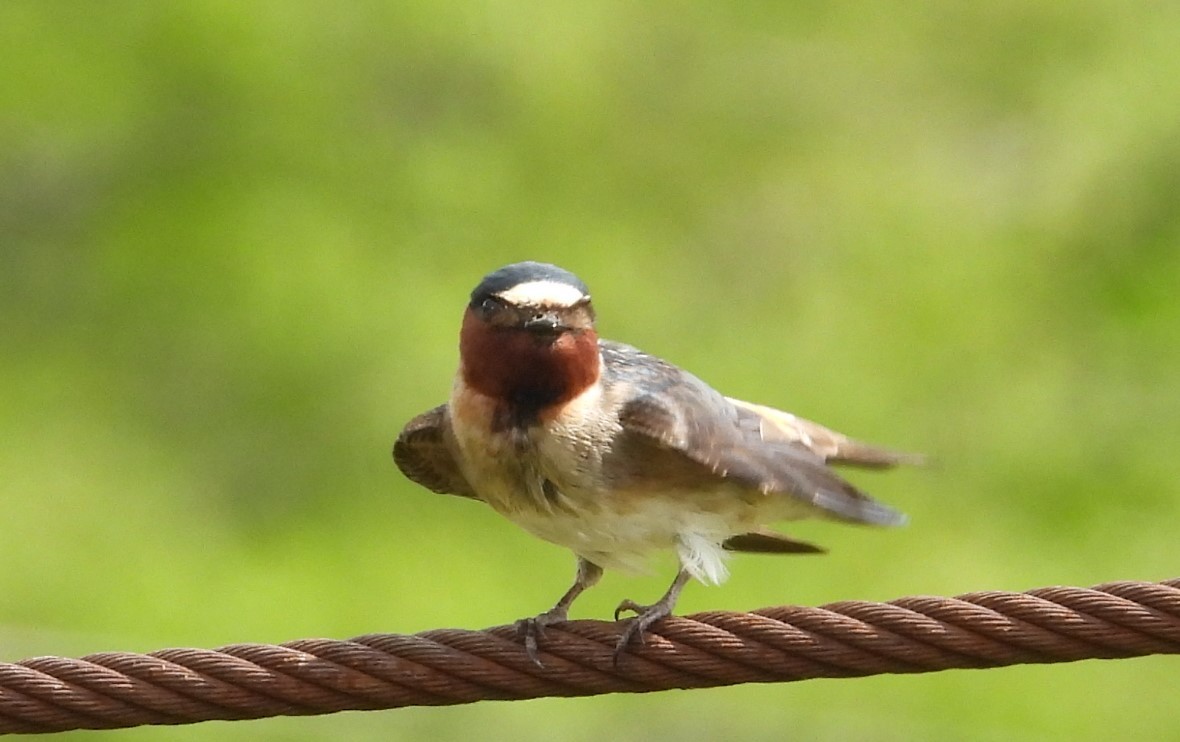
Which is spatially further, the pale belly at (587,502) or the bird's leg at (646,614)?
the pale belly at (587,502)

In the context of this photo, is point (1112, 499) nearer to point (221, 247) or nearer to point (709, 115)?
point (709, 115)

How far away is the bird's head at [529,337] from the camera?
444 cm

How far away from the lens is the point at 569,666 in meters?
3.80

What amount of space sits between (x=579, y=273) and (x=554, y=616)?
7.56 metres

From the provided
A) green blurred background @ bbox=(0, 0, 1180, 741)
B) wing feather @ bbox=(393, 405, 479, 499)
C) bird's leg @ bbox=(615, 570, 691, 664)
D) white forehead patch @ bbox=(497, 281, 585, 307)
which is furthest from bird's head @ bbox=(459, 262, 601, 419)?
green blurred background @ bbox=(0, 0, 1180, 741)

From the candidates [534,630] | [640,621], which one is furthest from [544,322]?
[534,630]

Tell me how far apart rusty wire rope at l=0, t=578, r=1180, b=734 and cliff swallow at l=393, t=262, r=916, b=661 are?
2.04 feet

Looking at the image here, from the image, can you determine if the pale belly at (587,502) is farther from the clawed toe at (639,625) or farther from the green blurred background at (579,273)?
the green blurred background at (579,273)

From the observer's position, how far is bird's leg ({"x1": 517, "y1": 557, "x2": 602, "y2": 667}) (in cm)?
365

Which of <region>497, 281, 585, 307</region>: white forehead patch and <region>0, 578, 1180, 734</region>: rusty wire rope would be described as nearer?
<region>0, 578, 1180, 734</region>: rusty wire rope

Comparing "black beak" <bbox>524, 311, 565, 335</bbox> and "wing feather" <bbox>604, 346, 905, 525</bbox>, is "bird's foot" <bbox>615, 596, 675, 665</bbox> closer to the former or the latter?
"wing feather" <bbox>604, 346, 905, 525</bbox>

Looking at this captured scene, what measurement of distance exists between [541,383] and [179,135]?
28.7ft

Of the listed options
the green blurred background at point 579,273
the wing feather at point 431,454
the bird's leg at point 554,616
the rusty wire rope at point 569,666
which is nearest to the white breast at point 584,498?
the bird's leg at point 554,616

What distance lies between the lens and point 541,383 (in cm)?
449
